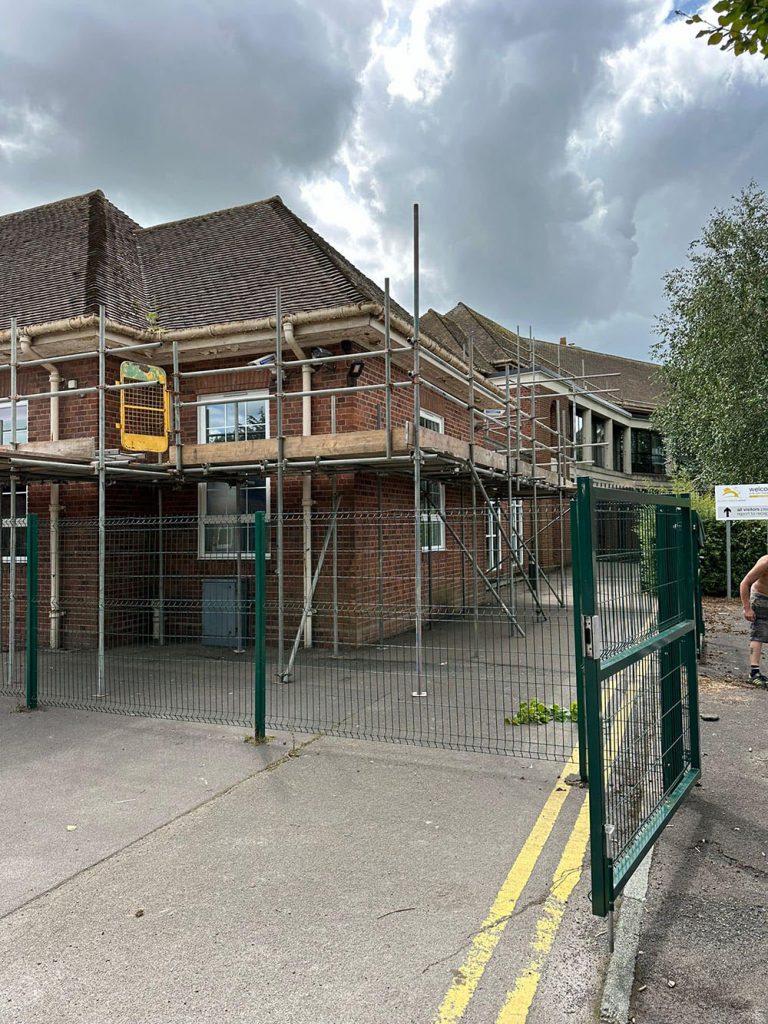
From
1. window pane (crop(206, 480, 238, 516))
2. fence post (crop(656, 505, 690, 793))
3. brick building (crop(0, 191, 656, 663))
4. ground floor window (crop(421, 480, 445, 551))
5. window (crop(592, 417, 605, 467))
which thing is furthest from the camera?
window (crop(592, 417, 605, 467))

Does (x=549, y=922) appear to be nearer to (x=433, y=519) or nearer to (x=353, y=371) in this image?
(x=353, y=371)

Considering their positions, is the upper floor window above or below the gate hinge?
above

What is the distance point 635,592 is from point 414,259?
5538mm

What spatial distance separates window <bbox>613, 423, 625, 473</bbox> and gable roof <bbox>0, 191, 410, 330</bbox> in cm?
2434

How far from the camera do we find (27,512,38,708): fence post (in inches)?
267

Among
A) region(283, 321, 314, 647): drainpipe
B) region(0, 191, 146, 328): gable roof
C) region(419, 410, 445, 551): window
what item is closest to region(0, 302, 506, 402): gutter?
region(283, 321, 314, 647): drainpipe

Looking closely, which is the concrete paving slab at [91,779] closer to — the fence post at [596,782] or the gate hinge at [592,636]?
the fence post at [596,782]

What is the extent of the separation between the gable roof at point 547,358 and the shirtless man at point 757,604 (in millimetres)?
10771

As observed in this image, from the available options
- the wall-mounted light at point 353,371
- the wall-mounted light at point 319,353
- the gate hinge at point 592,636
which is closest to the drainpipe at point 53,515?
the wall-mounted light at point 319,353

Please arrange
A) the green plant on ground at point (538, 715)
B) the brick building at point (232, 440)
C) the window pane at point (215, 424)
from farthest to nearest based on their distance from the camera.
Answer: the window pane at point (215, 424) < the brick building at point (232, 440) < the green plant on ground at point (538, 715)

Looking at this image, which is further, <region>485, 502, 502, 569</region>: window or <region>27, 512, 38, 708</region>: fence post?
<region>485, 502, 502, 569</region>: window

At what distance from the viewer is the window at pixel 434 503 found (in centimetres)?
1077

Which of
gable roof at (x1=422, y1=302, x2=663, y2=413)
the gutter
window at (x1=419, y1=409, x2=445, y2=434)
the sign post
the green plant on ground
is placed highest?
gable roof at (x1=422, y1=302, x2=663, y2=413)

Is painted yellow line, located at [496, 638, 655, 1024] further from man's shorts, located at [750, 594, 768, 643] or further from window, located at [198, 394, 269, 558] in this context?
window, located at [198, 394, 269, 558]
